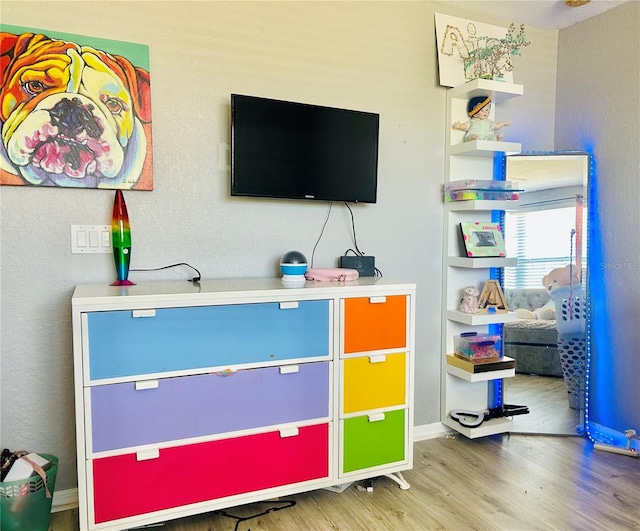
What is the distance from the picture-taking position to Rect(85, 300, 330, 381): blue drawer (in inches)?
63.7

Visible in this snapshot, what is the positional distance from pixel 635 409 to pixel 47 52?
3251mm

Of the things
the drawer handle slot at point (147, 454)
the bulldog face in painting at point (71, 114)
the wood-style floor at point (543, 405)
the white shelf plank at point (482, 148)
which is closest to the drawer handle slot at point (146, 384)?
the drawer handle slot at point (147, 454)

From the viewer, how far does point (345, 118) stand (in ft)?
7.44

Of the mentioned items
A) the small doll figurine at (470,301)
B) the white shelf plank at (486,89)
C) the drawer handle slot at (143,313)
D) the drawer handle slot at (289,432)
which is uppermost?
the white shelf plank at (486,89)

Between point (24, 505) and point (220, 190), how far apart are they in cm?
140

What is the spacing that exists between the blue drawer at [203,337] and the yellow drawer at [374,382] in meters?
0.17

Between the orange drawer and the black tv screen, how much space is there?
566mm

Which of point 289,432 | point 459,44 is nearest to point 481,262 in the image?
point 459,44

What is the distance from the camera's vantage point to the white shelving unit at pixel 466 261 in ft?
8.16

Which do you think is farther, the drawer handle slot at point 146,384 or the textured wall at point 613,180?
the textured wall at point 613,180

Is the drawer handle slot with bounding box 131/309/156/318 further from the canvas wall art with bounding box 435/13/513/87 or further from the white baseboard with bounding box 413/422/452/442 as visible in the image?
the canvas wall art with bounding box 435/13/513/87

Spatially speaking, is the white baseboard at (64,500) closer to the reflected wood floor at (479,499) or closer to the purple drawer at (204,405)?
the reflected wood floor at (479,499)

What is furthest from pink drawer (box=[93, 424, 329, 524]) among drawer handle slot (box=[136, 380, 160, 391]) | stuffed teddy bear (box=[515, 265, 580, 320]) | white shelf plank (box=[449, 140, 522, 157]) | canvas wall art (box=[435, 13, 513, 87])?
canvas wall art (box=[435, 13, 513, 87])

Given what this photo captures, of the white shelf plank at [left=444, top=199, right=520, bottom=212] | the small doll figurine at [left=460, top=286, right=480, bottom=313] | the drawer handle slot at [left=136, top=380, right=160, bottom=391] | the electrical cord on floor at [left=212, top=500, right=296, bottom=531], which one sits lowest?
the electrical cord on floor at [left=212, top=500, right=296, bottom=531]
